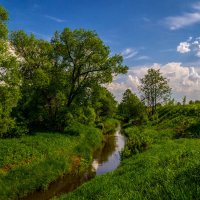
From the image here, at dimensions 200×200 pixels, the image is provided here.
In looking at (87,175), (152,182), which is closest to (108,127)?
(87,175)

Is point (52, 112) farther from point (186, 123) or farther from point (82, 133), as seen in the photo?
point (186, 123)

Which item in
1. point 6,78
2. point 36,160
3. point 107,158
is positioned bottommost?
point 107,158

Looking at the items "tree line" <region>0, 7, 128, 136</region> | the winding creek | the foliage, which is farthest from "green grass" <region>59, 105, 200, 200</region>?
the foliage

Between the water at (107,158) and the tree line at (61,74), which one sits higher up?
the tree line at (61,74)

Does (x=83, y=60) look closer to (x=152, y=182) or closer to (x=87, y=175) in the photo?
(x=87, y=175)

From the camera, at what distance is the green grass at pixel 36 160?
21.6m

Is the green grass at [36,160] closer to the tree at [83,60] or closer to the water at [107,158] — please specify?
the water at [107,158]

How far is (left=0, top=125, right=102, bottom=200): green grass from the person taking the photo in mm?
21641

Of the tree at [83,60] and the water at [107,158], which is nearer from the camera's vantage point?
the water at [107,158]

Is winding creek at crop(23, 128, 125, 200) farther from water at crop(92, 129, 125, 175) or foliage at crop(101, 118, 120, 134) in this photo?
foliage at crop(101, 118, 120, 134)

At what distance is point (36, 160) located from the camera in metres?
26.2

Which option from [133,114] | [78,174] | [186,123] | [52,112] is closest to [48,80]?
[52,112]

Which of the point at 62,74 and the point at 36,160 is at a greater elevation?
the point at 62,74

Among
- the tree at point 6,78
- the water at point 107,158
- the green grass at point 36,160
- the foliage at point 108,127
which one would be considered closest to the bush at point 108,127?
the foliage at point 108,127
